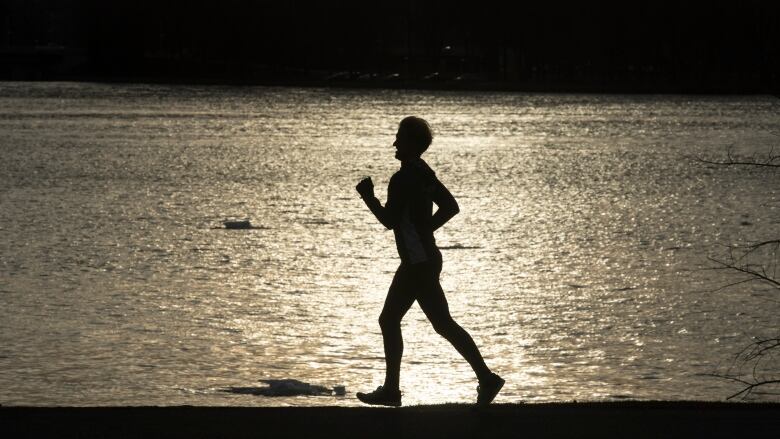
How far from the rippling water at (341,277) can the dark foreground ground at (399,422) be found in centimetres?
445

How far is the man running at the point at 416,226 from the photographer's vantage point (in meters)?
10.1

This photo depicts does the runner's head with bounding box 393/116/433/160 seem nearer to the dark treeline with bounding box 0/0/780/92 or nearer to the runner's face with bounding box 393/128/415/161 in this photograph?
the runner's face with bounding box 393/128/415/161

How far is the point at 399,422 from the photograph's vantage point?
9.54 meters

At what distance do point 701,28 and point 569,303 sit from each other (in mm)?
137816

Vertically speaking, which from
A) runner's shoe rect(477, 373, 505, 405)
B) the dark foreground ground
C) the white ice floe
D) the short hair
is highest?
the short hair

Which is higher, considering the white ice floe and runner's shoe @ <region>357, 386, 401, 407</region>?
runner's shoe @ <region>357, 386, 401, 407</region>

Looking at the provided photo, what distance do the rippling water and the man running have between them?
12.5 feet

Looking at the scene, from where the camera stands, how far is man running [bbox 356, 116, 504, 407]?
33.1 feet

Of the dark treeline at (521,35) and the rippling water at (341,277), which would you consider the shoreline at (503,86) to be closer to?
the dark treeline at (521,35)

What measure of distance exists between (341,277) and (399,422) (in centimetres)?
1457

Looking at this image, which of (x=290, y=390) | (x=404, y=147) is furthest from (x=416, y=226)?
(x=290, y=390)

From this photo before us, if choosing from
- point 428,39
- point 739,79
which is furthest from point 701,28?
point 428,39

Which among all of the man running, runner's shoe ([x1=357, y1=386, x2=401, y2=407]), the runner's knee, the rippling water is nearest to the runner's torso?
the man running

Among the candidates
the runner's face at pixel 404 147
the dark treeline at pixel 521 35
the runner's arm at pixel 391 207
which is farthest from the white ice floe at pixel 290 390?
the dark treeline at pixel 521 35
